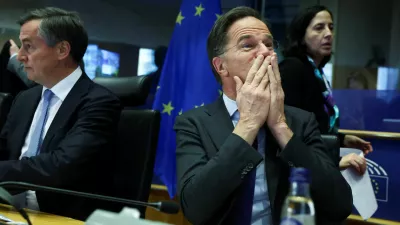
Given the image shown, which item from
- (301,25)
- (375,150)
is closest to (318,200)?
(301,25)

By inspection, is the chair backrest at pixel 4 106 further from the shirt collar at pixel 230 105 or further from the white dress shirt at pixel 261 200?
the white dress shirt at pixel 261 200

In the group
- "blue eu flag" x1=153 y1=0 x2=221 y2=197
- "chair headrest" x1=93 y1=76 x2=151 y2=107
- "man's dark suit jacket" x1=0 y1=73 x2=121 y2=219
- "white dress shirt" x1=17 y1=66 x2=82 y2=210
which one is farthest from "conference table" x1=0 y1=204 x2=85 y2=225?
"blue eu flag" x1=153 y1=0 x2=221 y2=197

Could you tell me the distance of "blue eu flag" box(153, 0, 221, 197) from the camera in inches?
105

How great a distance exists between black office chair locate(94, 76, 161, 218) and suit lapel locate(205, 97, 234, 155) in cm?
32

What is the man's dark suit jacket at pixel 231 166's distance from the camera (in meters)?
1.18

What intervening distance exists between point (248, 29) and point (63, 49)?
0.80m

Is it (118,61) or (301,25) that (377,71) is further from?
(118,61)

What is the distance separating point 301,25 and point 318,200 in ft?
4.36

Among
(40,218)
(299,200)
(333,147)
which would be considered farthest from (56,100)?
(299,200)

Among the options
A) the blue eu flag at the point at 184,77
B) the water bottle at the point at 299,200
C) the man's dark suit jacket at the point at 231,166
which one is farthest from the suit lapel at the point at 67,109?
the water bottle at the point at 299,200

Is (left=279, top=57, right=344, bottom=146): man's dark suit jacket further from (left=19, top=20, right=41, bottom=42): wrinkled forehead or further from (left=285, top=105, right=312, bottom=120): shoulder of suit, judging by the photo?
(left=19, top=20, right=41, bottom=42): wrinkled forehead

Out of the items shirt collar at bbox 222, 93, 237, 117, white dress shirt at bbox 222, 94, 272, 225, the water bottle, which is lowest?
white dress shirt at bbox 222, 94, 272, 225

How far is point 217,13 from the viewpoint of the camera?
276 centimetres

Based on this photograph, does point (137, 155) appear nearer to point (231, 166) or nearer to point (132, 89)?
point (132, 89)
